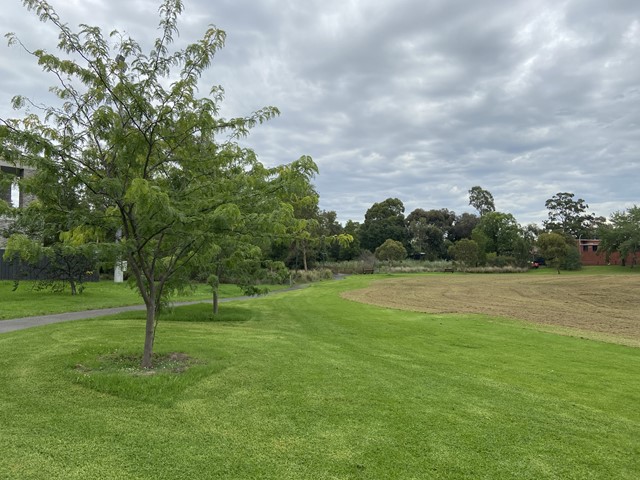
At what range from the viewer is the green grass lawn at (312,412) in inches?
151

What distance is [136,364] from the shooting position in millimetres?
7156

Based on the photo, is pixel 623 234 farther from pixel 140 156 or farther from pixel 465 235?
pixel 140 156

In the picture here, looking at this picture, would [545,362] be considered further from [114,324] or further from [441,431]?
[114,324]

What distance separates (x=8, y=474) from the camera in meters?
3.46

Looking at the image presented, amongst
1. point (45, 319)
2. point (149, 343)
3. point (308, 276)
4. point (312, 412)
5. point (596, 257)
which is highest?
point (596, 257)

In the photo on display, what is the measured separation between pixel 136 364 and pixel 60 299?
14.5 meters

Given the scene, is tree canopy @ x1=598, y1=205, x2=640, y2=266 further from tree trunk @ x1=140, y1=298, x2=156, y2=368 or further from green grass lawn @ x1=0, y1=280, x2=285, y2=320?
tree trunk @ x1=140, y1=298, x2=156, y2=368

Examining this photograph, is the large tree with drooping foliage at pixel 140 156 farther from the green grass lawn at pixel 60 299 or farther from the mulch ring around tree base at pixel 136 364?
the green grass lawn at pixel 60 299

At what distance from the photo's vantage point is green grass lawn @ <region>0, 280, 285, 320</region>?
15.2 metres

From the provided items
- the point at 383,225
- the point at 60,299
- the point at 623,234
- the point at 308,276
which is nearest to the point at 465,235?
the point at 383,225

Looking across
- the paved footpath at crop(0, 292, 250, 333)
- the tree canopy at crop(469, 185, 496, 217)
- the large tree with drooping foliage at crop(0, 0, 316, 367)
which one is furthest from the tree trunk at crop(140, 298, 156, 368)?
the tree canopy at crop(469, 185, 496, 217)

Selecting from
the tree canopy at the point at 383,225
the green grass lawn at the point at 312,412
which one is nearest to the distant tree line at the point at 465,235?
the tree canopy at the point at 383,225

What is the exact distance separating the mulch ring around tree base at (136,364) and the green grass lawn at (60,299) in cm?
466

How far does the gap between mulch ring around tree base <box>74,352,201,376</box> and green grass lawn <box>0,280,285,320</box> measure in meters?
4.66
